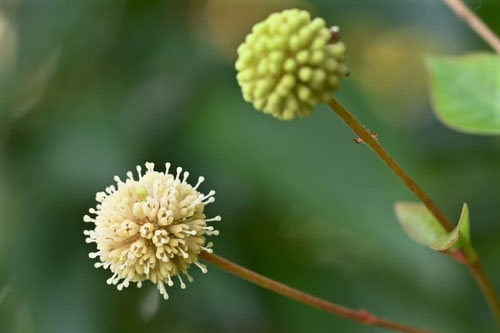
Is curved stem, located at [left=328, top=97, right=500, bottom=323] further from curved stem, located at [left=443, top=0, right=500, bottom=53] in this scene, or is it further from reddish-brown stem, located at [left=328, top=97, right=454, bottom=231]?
curved stem, located at [left=443, top=0, right=500, bottom=53]

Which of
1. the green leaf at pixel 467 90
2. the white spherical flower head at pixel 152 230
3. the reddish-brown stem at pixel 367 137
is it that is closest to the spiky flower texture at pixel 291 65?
the reddish-brown stem at pixel 367 137

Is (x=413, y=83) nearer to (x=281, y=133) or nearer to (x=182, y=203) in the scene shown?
(x=281, y=133)

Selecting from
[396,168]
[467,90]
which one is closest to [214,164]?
[467,90]

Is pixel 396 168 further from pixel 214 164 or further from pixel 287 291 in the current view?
pixel 214 164

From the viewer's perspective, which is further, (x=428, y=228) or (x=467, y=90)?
(x=467, y=90)

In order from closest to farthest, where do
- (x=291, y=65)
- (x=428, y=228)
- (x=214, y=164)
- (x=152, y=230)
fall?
(x=291, y=65) → (x=152, y=230) → (x=428, y=228) → (x=214, y=164)

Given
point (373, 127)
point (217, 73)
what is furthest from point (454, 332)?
point (217, 73)
